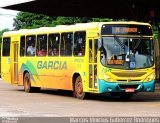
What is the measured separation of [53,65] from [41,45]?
1.30 meters

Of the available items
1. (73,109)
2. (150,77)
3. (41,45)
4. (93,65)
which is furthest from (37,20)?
(73,109)

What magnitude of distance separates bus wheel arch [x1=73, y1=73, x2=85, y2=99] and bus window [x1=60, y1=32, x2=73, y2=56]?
933mm

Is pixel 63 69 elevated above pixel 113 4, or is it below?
below

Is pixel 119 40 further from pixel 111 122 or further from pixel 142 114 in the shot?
pixel 111 122

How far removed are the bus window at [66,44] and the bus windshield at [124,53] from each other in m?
2.28

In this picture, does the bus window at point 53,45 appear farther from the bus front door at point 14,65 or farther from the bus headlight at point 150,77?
the bus headlight at point 150,77

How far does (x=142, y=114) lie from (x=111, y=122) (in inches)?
88.4

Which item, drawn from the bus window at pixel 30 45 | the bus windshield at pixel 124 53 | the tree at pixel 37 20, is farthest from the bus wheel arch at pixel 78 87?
the tree at pixel 37 20

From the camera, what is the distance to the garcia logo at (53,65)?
23469 mm

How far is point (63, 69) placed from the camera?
23.5 metres

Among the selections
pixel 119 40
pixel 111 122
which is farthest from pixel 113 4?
pixel 111 122

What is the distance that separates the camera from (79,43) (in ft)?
72.6

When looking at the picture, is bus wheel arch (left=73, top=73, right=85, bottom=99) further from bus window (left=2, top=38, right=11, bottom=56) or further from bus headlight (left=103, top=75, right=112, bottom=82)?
bus window (left=2, top=38, right=11, bottom=56)

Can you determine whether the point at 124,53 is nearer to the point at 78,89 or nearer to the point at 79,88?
the point at 79,88
